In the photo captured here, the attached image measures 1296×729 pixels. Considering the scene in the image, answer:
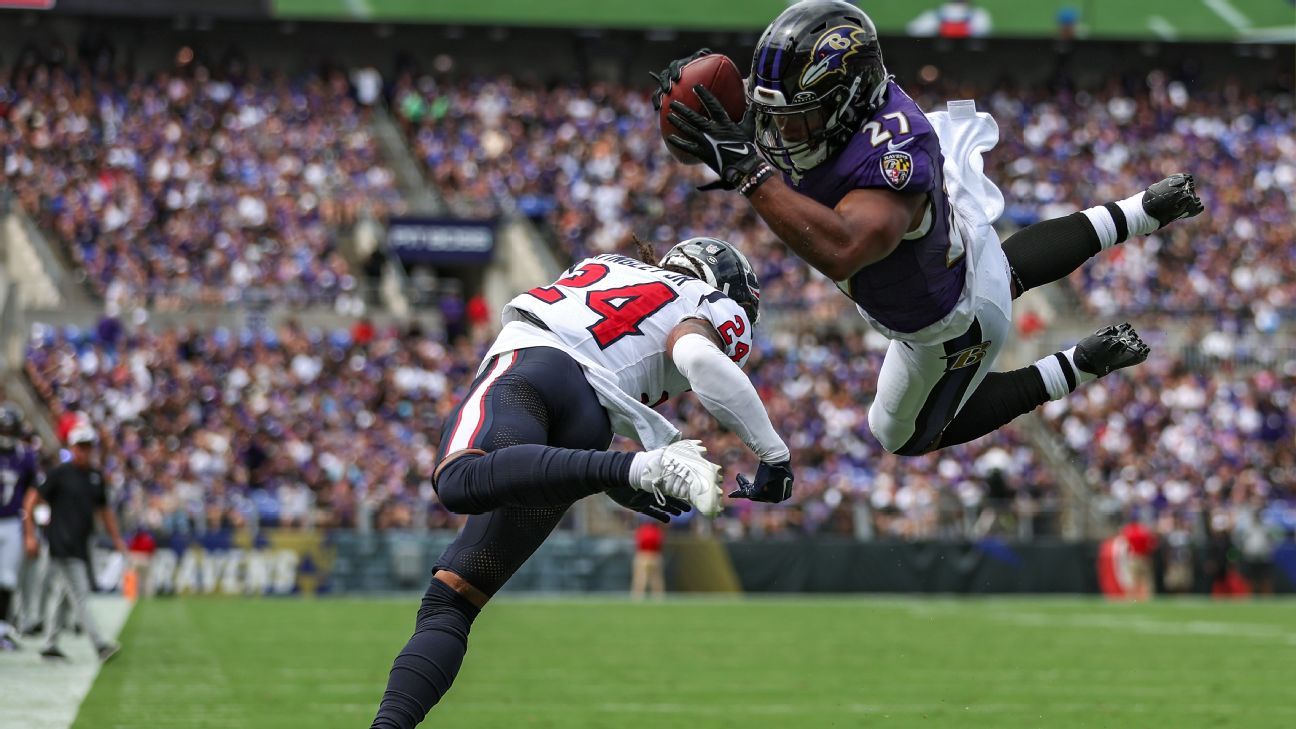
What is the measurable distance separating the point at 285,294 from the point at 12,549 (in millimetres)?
13319

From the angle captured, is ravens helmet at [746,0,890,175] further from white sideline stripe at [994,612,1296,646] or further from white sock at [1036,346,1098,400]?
white sideline stripe at [994,612,1296,646]

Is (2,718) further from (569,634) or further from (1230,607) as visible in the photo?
(1230,607)

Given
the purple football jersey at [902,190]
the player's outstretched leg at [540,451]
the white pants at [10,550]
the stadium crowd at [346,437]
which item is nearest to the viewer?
the player's outstretched leg at [540,451]

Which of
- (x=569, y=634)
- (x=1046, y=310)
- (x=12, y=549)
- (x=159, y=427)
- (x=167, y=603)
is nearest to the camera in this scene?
(x=12, y=549)

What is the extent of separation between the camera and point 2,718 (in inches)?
299

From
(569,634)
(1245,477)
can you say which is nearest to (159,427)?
(569,634)

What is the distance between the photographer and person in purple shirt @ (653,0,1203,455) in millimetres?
4926

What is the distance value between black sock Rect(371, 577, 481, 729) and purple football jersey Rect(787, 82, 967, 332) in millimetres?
1686

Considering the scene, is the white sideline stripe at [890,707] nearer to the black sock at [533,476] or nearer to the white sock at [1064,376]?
the white sock at [1064,376]

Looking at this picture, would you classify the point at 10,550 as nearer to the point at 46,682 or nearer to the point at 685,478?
the point at 46,682

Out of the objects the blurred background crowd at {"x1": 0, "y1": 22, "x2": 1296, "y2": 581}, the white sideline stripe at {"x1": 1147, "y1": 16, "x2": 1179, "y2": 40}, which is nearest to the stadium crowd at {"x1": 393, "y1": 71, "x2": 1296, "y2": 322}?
the blurred background crowd at {"x1": 0, "y1": 22, "x2": 1296, "y2": 581}

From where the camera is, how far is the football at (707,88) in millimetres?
5035

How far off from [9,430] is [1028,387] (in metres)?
8.59

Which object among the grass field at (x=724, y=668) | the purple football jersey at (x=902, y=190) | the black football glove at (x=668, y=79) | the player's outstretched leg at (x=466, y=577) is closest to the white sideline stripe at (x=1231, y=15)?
the grass field at (x=724, y=668)
